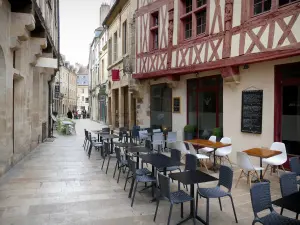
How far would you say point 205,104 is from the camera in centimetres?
884

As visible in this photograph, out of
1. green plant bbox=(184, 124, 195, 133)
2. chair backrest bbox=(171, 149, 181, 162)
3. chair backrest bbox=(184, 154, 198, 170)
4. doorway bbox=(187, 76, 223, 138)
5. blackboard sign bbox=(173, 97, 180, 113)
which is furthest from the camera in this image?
blackboard sign bbox=(173, 97, 180, 113)

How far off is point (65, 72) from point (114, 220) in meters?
37.7

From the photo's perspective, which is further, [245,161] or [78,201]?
[245,161]

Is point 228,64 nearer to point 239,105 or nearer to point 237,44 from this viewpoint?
point 237,44

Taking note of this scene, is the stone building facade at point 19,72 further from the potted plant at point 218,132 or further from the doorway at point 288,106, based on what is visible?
the doorway at point 288,106

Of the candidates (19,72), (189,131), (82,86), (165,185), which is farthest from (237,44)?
(82,86)

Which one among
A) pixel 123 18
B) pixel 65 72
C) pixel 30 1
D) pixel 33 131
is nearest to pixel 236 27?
pixel 30 1

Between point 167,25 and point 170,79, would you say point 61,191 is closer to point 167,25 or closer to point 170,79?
point 170,79

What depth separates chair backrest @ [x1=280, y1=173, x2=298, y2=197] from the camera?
3.26 meters

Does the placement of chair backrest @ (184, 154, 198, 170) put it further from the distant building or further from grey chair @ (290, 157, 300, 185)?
the distant building

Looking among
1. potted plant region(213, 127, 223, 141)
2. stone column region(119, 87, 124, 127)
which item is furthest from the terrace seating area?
stone column region(119, 87, 124, 127)

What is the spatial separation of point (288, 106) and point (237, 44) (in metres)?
1.90

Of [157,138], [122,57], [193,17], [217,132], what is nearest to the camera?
[217,132]

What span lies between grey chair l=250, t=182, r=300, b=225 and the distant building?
5118 centimetres
